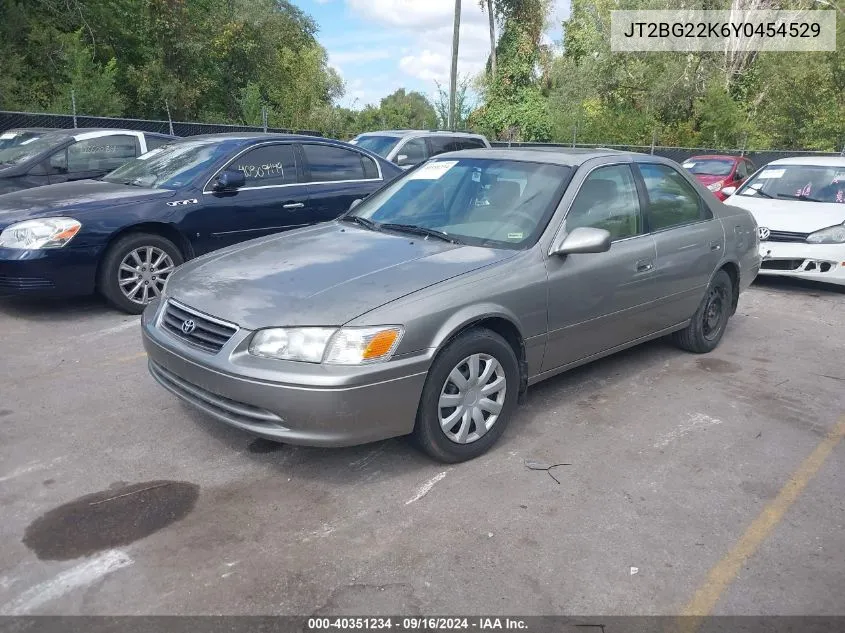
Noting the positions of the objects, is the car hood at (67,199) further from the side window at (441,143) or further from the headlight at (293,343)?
the side window at (441,143)

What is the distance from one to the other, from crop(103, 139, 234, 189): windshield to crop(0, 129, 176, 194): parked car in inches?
65.2

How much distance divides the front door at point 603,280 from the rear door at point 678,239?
15 centimetres

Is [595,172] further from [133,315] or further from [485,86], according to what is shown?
[485,86]

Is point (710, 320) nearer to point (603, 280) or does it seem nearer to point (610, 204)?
point (610, 204)

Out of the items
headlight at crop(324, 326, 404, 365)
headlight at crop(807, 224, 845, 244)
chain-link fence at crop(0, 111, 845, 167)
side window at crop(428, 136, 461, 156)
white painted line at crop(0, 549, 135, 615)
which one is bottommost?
white painted line at crop(0, 549, 135, 615)

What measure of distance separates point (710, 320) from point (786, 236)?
3.24 m

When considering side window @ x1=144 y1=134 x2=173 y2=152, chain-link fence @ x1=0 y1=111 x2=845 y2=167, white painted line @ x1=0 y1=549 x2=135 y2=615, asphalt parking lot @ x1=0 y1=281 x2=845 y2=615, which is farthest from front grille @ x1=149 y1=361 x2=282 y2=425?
chain-link fence @ x1=0 y1=111 x2=845 y2=167

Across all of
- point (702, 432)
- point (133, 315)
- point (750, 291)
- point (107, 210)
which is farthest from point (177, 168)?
point (750, 291)

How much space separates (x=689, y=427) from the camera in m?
4.46

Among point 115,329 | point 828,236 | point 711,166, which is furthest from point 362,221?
point 711,166

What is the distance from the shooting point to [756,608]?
279cm

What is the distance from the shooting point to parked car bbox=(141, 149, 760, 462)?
11.1ft

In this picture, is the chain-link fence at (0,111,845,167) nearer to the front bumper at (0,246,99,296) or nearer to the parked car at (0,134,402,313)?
the parked car at (0,134,402,313)

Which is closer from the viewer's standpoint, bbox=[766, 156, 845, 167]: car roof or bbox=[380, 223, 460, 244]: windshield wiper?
bbox=[380, 223, 460, 244]: windshield wiper
